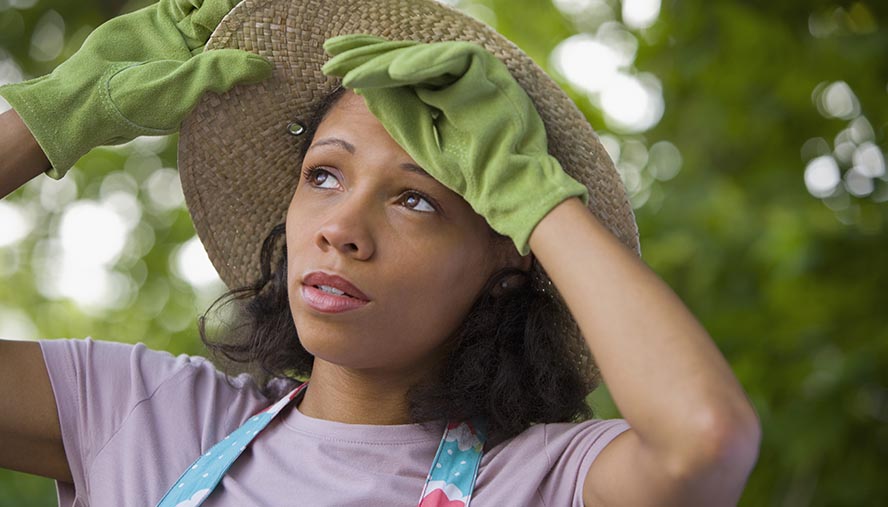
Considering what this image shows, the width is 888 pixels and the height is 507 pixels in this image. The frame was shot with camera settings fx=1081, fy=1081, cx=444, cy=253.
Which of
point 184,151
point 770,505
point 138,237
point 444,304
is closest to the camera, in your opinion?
point 444,304

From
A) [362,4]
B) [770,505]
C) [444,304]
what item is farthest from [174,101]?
[770,505]

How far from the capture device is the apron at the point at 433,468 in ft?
5.28

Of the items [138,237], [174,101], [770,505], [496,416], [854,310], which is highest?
[174,101]

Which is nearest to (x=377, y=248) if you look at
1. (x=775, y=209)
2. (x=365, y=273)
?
(x=365, y=273)

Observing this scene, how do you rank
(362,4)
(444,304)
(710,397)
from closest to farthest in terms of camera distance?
(710,397) < (444,304) < (362,4)

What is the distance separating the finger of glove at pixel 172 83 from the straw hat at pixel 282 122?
0.13ft

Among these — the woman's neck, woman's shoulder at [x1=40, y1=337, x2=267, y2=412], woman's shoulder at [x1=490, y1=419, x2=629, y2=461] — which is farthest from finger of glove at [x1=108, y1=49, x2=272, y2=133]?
woman's shoulder at [x1=490, y1=419, x2=629, y2=461]

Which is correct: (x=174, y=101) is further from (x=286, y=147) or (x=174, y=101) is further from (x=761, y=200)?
(x=761, y=200)

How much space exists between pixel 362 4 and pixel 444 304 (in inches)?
20.4

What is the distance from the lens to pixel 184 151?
1896 millimetres

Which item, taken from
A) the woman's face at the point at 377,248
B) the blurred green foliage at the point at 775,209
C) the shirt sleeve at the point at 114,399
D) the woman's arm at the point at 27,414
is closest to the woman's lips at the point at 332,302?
the woman's face at the point at 377,248

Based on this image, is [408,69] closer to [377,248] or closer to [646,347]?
[377,248]

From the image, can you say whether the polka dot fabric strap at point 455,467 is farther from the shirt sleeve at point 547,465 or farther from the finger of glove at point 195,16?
the finger of glove at point 195,16

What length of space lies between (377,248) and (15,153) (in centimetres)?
61
